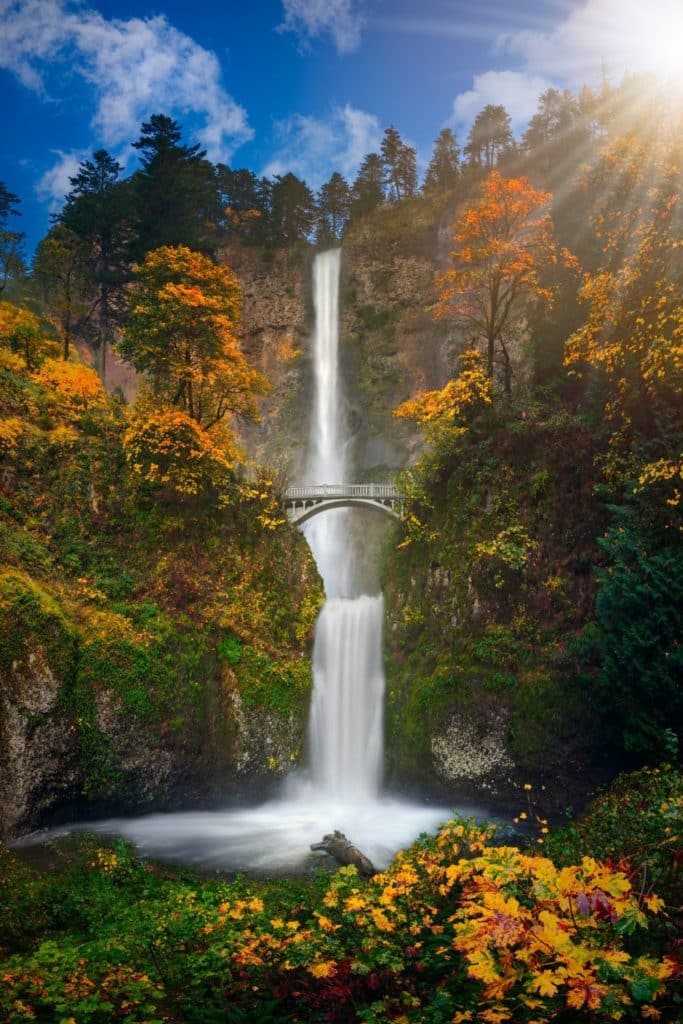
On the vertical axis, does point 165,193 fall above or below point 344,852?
above

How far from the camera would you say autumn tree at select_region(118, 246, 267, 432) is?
2062cm

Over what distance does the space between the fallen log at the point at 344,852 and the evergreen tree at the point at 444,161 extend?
169ft

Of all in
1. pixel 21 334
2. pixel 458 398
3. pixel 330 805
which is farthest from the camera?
pixel 21 334

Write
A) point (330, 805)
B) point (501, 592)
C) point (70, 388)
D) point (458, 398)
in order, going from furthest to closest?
point (70, 388) < point (458, 398) < point (330, 805) < point (501, 592)

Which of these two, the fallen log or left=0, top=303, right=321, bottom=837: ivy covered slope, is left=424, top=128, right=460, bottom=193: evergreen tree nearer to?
left=0, top=303, right=321, bottom=837: ivy covered slope

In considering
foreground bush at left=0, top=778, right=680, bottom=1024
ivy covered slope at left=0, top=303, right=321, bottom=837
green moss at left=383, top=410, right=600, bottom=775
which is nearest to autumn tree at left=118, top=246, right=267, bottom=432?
ivy covered slope at left=0, top=303, right=321, bottom=837

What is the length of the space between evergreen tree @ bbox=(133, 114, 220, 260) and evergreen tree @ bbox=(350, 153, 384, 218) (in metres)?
24.9

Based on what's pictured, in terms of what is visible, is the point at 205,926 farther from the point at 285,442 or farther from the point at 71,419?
the point at 285,442

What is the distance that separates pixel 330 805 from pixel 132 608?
8842 mm

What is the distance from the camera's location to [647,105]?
998cm

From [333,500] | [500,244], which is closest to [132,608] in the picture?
[333,500]

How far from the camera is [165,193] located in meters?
27.1

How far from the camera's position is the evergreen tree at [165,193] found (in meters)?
26.6

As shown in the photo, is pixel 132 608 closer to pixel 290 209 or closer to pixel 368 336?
pixel 368 336
